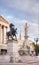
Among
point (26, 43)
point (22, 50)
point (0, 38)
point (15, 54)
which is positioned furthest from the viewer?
point (0, 38)

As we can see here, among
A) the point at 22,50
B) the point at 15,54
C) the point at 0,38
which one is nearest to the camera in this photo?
the point at 15,54

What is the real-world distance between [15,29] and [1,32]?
42.7 metres

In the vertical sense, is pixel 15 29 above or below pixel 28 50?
above

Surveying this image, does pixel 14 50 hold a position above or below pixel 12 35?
below

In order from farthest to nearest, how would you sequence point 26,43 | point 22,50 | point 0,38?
point 0,38 < point 26,43 < point 22,50

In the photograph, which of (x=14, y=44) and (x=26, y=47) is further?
(x=26, y=47)

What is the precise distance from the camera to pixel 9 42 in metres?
25.4

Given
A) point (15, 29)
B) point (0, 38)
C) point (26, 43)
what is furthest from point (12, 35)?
point (0, 38)

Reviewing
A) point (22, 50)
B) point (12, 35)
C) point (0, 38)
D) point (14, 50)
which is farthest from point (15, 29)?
point (0, 38)

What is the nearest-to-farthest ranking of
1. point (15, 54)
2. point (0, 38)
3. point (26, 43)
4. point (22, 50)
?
point (15, 54) < point (22, 50) < point (26, 43) < point (0, 38)

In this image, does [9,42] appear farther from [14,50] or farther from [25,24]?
[25,24]

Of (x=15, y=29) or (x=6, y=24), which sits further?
Answer: (x=6, y=24)

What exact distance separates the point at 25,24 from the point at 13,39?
20.5m

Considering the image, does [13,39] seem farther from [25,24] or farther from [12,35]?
[25,24]
